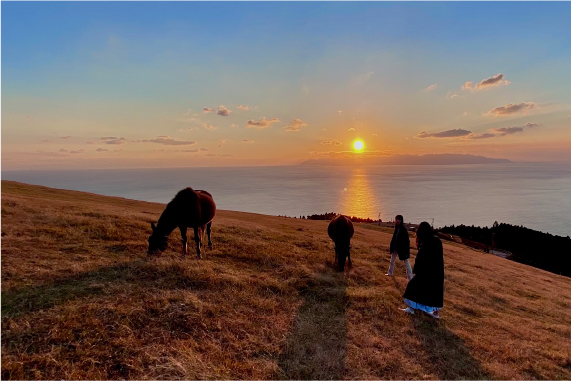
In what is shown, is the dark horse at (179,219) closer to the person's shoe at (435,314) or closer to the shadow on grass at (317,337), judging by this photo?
the shadow on grass at (317,337)

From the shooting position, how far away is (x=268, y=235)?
18.2 metres

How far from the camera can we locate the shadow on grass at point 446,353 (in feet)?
21.8

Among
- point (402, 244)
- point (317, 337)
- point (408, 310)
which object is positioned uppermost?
point (402, 244)

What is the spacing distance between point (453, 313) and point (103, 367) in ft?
36.1

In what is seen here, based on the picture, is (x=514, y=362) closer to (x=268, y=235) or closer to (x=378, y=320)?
(x=378, y=320)

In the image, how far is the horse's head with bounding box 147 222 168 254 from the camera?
10.8 metres

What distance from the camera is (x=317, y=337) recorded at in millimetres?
7188

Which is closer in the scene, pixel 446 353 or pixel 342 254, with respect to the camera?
pixel 446 353

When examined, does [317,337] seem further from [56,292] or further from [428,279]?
[56,292]

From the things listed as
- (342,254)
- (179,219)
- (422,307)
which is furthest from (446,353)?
(179,219)

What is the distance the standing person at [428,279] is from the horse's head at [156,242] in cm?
913

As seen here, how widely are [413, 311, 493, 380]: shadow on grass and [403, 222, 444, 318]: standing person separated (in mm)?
483

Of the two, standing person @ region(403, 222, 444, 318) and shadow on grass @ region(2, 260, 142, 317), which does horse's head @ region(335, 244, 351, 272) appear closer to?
standing person @ region(403, 222, 444, 318)

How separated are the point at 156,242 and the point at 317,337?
23.3ft
